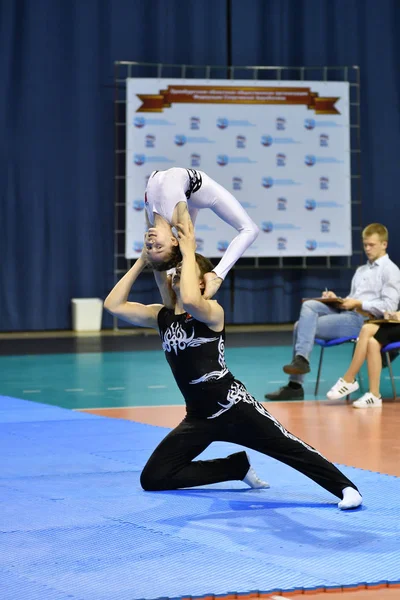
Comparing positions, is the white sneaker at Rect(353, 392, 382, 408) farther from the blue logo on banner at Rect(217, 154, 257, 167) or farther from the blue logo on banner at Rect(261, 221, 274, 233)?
the blue logo on banner at Rect(217, 154, 257, 167)

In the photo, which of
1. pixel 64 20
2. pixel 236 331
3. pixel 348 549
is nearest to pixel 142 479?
pixel 348 549

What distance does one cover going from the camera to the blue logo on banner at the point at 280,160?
12.9 meters

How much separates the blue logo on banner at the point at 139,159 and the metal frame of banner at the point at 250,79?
26 cm

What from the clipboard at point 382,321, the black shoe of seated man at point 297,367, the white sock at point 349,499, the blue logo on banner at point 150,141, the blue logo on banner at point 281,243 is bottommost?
the white sock at point 349,499

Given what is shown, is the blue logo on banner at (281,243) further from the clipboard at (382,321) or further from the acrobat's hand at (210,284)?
the acrobat's hand at (210,284)

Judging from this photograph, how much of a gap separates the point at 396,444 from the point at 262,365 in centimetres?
376

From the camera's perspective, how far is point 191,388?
402 cm

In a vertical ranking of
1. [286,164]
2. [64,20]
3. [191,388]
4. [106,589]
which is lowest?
[106,589]

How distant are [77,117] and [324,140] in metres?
3.13

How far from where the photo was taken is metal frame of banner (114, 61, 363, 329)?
12.9 metres

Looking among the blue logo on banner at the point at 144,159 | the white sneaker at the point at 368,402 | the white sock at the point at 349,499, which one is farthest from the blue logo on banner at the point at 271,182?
the white sock at the point at 349,499

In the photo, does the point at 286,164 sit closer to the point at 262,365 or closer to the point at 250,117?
the point at 250,117

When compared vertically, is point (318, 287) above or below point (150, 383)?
above

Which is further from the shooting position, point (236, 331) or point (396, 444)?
point (236, 331)
